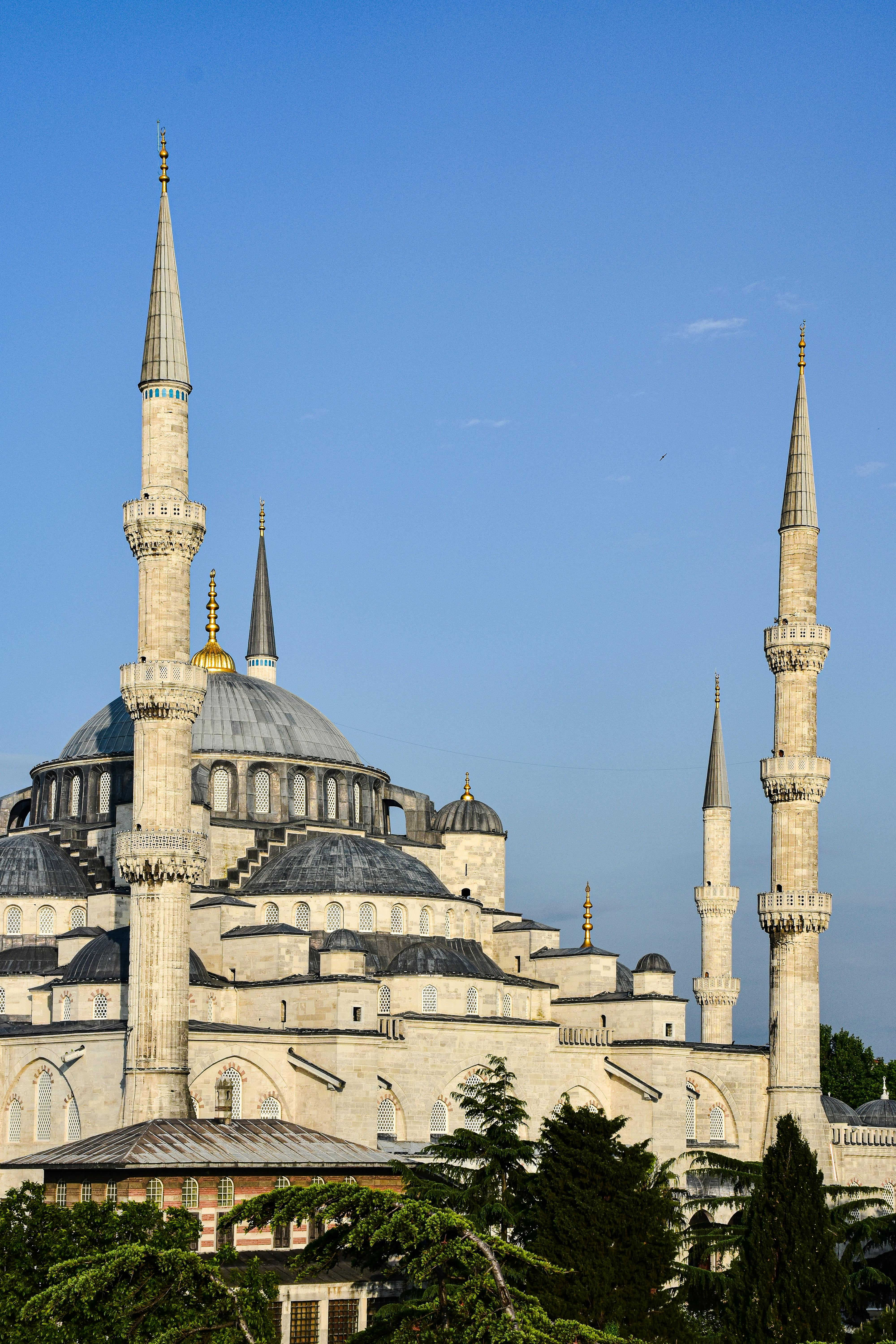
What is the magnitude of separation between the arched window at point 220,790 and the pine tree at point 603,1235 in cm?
1820

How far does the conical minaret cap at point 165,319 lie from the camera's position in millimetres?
29703

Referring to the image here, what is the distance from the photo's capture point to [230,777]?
4016cm

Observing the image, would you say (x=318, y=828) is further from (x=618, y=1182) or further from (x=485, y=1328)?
(x=485, y=1328)

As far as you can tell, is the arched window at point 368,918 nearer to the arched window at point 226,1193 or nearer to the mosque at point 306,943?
the mosque at point 306,943

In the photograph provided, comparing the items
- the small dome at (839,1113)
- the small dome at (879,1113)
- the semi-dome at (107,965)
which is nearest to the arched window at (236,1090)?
the semi-dome at (107,965)

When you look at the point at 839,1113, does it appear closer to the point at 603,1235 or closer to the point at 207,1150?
the point at 207,1150

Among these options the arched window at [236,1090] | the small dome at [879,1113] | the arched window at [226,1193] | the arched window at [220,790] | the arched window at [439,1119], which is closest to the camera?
the arched window at [226,1193]

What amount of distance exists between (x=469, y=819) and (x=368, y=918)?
20.6ft

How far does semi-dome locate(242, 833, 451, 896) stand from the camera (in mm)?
36406

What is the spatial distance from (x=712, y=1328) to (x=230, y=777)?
1875 cm

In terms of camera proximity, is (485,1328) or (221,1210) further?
(221,1210)

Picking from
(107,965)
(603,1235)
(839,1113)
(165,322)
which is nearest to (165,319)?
(165,322)

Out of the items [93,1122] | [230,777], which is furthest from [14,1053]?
[230,777]

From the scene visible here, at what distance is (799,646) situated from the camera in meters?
33.1
